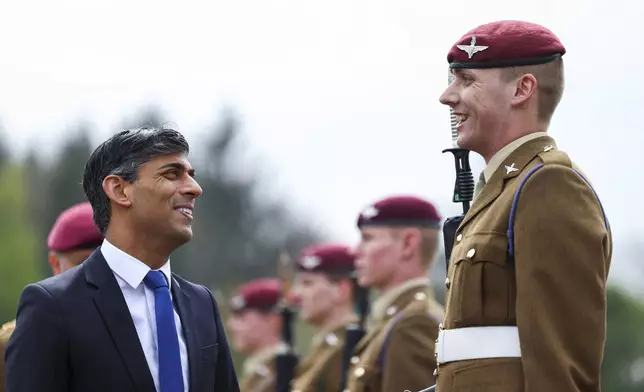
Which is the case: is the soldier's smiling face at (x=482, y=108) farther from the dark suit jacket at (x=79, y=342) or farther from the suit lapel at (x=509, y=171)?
the dark suit jacket at (x=79, y=342)

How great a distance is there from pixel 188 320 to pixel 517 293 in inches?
51.0

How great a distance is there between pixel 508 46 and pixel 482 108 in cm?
25

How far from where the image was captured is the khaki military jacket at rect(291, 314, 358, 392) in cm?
1084

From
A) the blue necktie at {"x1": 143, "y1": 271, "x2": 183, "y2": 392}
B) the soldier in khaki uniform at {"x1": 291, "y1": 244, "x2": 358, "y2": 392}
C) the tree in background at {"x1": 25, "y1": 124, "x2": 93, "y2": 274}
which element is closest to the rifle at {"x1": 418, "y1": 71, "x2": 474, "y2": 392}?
the blue necktie at {"x1": 143, "y1": 271, "x2": 183, "y2": 392}

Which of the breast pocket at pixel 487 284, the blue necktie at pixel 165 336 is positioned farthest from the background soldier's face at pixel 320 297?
the breast pocket at pixel 487 284

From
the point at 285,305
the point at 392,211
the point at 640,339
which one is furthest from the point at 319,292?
the point at 640,339

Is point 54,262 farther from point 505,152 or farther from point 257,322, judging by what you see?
point 257,322

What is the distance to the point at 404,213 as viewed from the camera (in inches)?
353

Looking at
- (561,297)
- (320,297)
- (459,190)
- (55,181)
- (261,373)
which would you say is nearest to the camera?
(561,297)

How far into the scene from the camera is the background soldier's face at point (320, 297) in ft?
39.3

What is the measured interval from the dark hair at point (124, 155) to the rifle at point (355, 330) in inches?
180

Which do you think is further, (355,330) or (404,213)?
(355,330)

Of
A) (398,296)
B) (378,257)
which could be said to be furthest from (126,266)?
(378,257)

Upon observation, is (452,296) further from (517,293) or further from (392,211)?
(392,211)
